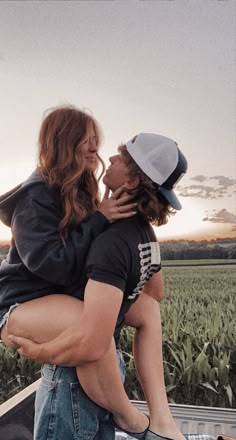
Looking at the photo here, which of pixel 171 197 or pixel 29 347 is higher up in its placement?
pixel 171 197

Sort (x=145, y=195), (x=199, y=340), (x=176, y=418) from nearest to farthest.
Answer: (x=145, y=195), (x=176, y=418), (x=199, y=340)

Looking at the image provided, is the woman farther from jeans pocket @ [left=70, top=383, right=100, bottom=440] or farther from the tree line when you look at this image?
the tree line

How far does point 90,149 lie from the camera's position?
1.03m

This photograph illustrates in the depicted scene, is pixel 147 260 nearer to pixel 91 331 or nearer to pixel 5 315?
pixel 91 331

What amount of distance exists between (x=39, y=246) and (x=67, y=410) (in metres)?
0.31

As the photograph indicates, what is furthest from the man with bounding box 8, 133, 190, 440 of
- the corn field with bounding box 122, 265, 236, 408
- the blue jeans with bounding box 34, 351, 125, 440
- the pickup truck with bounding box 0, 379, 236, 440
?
the corn field with bounding box 122, 265, 236, 408

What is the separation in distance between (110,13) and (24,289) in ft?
5.26

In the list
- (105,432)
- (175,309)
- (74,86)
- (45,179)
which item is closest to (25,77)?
(74,86)

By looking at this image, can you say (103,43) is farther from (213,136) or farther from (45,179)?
(45,179)

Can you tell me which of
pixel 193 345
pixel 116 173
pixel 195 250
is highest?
pixel 116 173

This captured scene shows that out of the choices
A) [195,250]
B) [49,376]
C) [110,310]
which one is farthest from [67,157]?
[195,250]

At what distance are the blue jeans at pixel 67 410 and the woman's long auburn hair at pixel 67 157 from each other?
0.28m

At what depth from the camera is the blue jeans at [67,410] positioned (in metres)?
0.92

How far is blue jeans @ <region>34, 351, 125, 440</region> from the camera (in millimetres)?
921
